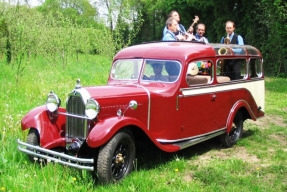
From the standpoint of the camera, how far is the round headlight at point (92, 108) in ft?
12.8

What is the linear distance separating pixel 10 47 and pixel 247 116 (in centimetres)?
943

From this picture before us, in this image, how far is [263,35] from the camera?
17.4m

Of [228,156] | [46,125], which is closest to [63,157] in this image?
[46,125]

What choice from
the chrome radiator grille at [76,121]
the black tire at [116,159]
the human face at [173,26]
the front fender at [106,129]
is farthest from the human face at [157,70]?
the human face at [173,26]

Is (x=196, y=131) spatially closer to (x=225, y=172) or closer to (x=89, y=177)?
(x=225, y=172)

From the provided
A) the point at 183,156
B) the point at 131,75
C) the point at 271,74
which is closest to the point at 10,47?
the point at 131,75

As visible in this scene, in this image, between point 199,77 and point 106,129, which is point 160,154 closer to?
point 199,77

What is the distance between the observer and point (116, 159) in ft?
13.1

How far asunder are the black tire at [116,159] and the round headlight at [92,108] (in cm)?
38

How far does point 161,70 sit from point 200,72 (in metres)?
1.18

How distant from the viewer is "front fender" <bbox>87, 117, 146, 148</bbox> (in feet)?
12.3

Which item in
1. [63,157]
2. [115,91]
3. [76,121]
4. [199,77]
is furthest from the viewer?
[199,77]

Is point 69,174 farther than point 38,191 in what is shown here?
Yes

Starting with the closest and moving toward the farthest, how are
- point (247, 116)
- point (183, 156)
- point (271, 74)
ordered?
point (183, 156) < point (247, 116) < point (271, 74)
